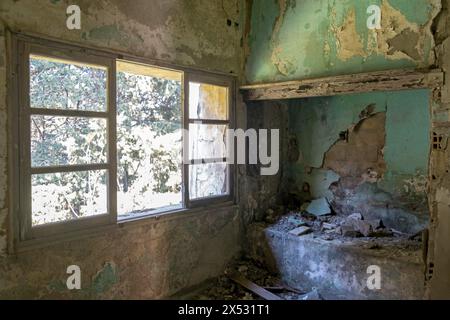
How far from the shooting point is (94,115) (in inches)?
106

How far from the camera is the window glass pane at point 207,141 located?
142 inches

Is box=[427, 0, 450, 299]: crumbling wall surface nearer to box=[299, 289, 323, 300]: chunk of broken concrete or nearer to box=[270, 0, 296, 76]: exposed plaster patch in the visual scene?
box=[299, 289, 323, 300]: chunk of broken concrete

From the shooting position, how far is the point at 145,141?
16.0ft

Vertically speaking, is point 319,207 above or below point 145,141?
below

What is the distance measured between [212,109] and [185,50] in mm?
761

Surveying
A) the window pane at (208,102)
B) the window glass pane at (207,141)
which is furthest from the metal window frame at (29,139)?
the window pane at (208,102)

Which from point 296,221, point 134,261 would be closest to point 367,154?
point 296,221

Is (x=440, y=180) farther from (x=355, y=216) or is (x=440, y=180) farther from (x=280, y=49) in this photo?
(x=280, y=49)

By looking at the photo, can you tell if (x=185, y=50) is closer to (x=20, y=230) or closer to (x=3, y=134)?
(x=3, y=134)

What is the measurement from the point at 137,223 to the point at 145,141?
207 centimetres

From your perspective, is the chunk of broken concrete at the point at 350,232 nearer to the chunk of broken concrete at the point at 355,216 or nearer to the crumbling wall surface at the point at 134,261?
the chunk of broken concrete at the point at 355,216

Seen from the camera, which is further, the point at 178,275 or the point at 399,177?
the point at 399,177
